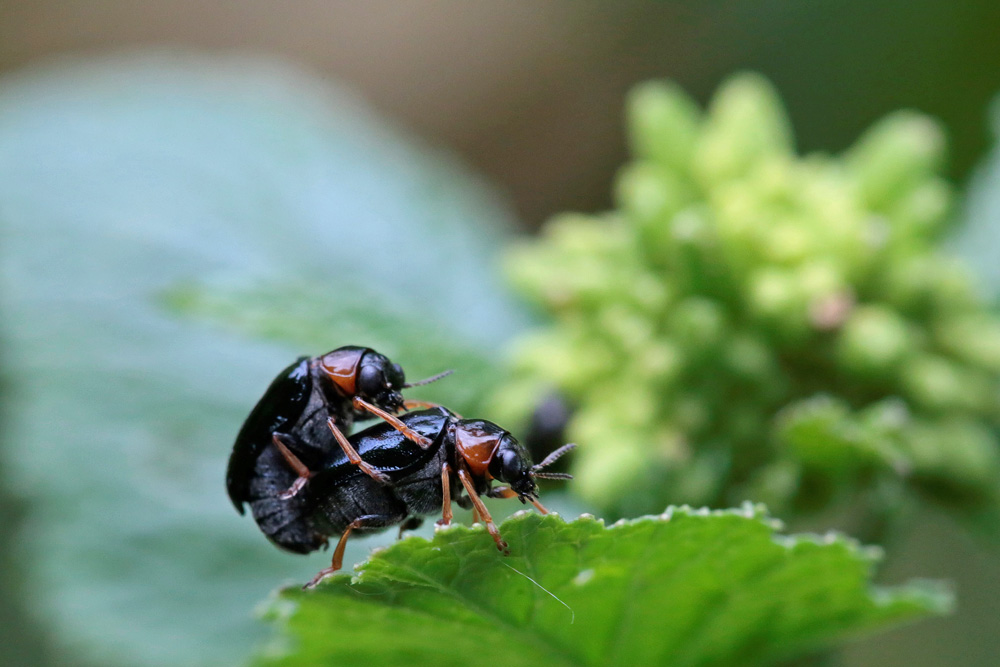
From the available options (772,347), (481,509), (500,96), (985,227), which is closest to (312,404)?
(481,509)

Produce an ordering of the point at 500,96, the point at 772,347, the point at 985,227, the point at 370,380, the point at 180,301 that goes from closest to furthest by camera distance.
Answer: the point at 370,380, the point at 180,301, the point at 772,347, the point at 985,227, the point at 500,96

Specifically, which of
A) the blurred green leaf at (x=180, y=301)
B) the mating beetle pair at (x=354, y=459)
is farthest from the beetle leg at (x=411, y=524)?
the blurred green leaf at (x=180, y=301)

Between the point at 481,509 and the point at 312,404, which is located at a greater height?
the point at 312,404

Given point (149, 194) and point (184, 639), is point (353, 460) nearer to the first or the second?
point (184, 639)

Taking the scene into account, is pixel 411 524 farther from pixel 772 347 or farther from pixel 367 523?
pixel 772 347

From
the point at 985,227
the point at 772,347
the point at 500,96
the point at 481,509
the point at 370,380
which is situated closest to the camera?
the point at 481,509
